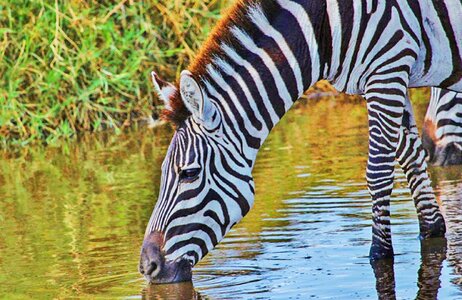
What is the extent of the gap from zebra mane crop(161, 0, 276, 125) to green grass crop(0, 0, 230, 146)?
8.31 meters

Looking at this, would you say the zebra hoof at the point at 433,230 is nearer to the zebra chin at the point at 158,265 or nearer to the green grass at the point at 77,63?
the zebra chin at the point at 158,265

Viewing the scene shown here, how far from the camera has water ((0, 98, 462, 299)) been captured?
295 inches

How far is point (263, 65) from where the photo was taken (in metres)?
7.75

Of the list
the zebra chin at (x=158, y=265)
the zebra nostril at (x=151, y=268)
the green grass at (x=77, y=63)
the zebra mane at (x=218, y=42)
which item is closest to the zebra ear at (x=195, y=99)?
the zebra mane at (x=218, y=42)

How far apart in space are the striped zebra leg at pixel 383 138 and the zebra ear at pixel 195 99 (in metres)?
1.13

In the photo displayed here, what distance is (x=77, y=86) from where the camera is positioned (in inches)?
637

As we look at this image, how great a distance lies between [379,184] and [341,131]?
266 inches

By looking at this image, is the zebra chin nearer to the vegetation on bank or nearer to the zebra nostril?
the zebra nostril

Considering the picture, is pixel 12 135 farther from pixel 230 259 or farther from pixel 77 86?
pixel 230 259

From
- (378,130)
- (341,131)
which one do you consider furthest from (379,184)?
(341,131)

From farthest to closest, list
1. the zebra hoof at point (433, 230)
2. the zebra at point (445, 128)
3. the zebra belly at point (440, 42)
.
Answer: the zebra at point (445, 128) < the zebra hoof at point (433, 230) < the zebra belly at point (440, 42)

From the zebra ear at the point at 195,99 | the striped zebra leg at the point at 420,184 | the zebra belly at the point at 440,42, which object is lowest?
the striped zebra leg at the point at 420,184

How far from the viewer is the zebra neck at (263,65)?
25.0ft

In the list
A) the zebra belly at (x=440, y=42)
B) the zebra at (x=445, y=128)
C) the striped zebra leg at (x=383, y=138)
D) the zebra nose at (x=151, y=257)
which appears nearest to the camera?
the zebra nose at (x=151, y=257)
